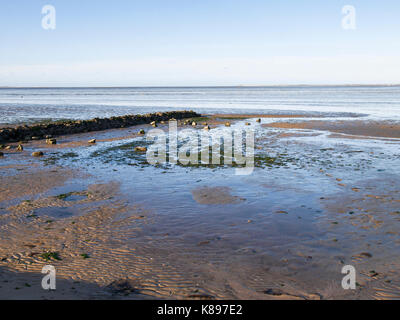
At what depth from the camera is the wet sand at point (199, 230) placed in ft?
16.8

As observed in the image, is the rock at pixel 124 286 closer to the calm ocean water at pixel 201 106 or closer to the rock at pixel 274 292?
→ the rock at pixel 274 292

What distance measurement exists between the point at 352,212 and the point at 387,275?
2981 millimetres

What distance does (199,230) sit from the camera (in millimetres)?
7191

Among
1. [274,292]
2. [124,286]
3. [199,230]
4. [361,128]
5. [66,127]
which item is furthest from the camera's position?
[361,128]

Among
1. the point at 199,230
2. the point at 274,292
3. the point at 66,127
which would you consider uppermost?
the point at 66,127

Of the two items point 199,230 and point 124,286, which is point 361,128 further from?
point 124,286

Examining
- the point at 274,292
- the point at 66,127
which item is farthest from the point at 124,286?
the point at 66,127

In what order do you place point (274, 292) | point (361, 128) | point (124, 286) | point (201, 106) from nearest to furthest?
point (274, 292) < point (124, 286) < point (361, 128) < point (201, 106)

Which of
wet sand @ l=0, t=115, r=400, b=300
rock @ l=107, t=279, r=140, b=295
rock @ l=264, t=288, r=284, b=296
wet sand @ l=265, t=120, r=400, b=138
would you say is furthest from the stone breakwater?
rock @ l=264, t=288, r=284, b=296

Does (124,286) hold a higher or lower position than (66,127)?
lower

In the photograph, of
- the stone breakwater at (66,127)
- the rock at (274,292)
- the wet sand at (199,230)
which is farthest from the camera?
the stone breakwater at (66,127)

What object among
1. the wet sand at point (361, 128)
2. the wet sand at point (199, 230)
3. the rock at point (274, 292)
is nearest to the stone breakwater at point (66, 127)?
the wet sand at point (199, 230)
